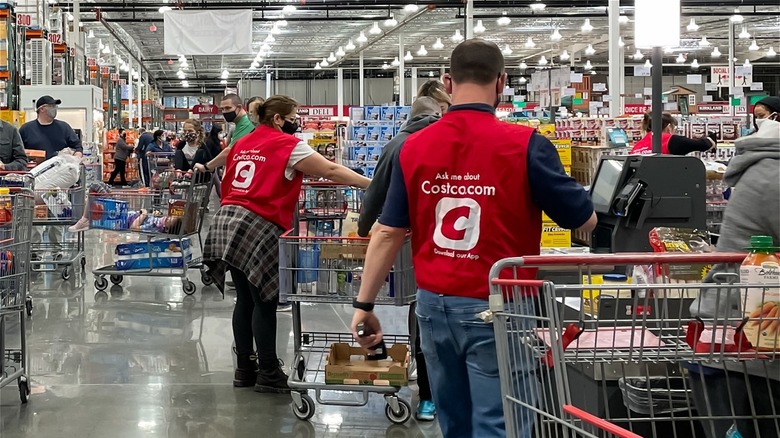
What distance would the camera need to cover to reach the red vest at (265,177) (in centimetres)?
499

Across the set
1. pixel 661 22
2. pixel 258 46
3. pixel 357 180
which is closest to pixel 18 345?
pixel 357 180

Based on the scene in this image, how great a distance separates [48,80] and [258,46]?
21910 mm

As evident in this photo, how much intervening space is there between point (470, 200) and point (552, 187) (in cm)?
23

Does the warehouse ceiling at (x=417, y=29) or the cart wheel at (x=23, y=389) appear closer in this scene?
the cart wheel at (x=23, y=389)

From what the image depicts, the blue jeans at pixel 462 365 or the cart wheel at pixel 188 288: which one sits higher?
the blue jeans at pixel 462 365

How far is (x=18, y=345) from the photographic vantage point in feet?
20.9

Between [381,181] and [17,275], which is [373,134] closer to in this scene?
[17,275]

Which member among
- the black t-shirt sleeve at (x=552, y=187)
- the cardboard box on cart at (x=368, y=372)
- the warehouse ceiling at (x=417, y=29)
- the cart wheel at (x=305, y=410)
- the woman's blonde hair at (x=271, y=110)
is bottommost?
the cart wheel at (x=305, y=410)

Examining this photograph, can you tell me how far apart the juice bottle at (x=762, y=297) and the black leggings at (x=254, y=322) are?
3.29 meters

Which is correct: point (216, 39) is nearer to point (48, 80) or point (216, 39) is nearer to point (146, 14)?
point (48, 80)

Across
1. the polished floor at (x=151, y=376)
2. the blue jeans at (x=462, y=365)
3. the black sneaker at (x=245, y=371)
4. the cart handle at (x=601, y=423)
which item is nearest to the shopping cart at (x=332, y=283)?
the polished floor at (x=151, y=376)

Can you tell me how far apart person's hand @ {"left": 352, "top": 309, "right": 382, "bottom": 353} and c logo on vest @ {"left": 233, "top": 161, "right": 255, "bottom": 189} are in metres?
2.20

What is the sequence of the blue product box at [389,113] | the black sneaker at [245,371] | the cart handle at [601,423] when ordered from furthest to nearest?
the blue product box at [389,113], the black sneaker at [245,371], the cart handle at [601,423]

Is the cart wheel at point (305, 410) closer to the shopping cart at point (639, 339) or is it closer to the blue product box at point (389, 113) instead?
the shopping cart at point (639, 339)
